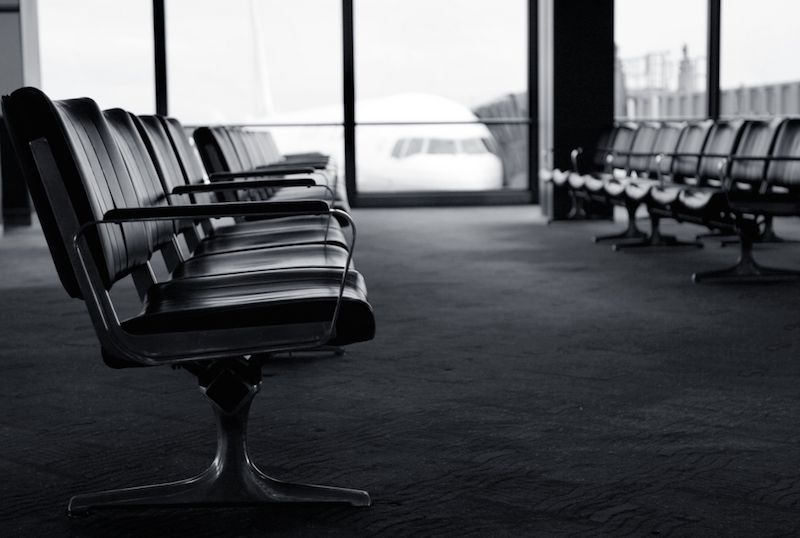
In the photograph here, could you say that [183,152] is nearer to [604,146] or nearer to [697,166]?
[697,166]

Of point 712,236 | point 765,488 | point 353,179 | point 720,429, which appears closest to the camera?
point 765,488

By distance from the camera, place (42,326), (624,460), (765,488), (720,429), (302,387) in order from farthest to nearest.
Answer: (42,326)
(302,387)
(720,429)
(624,460)
(765,488)

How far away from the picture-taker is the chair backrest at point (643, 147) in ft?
24.5

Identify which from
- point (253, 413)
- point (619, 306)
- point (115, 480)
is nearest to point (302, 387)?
point (253, 413)

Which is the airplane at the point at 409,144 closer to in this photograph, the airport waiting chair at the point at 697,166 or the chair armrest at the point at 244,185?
the airport waiting chair at the point at 697,166

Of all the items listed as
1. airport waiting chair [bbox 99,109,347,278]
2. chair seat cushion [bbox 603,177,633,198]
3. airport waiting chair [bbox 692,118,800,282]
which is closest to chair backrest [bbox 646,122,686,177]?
chair seat cushion [bbox 603,177,633,198]

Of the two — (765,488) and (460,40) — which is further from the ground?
(460,40)

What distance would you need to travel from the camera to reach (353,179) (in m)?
10.8

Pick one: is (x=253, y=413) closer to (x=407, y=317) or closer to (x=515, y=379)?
(x=515, y=379)

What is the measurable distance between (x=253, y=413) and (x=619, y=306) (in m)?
2.26

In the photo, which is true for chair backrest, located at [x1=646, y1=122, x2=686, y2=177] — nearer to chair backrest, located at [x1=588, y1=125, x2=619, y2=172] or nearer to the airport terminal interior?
the airport terminal interior

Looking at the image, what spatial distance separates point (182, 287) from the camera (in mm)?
2160

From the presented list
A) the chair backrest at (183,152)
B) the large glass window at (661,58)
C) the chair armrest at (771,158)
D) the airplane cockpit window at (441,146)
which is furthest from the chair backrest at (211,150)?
the large glass window at (661,58)

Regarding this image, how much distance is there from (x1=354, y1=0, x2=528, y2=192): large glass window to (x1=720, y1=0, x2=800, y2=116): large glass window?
2.14 m
